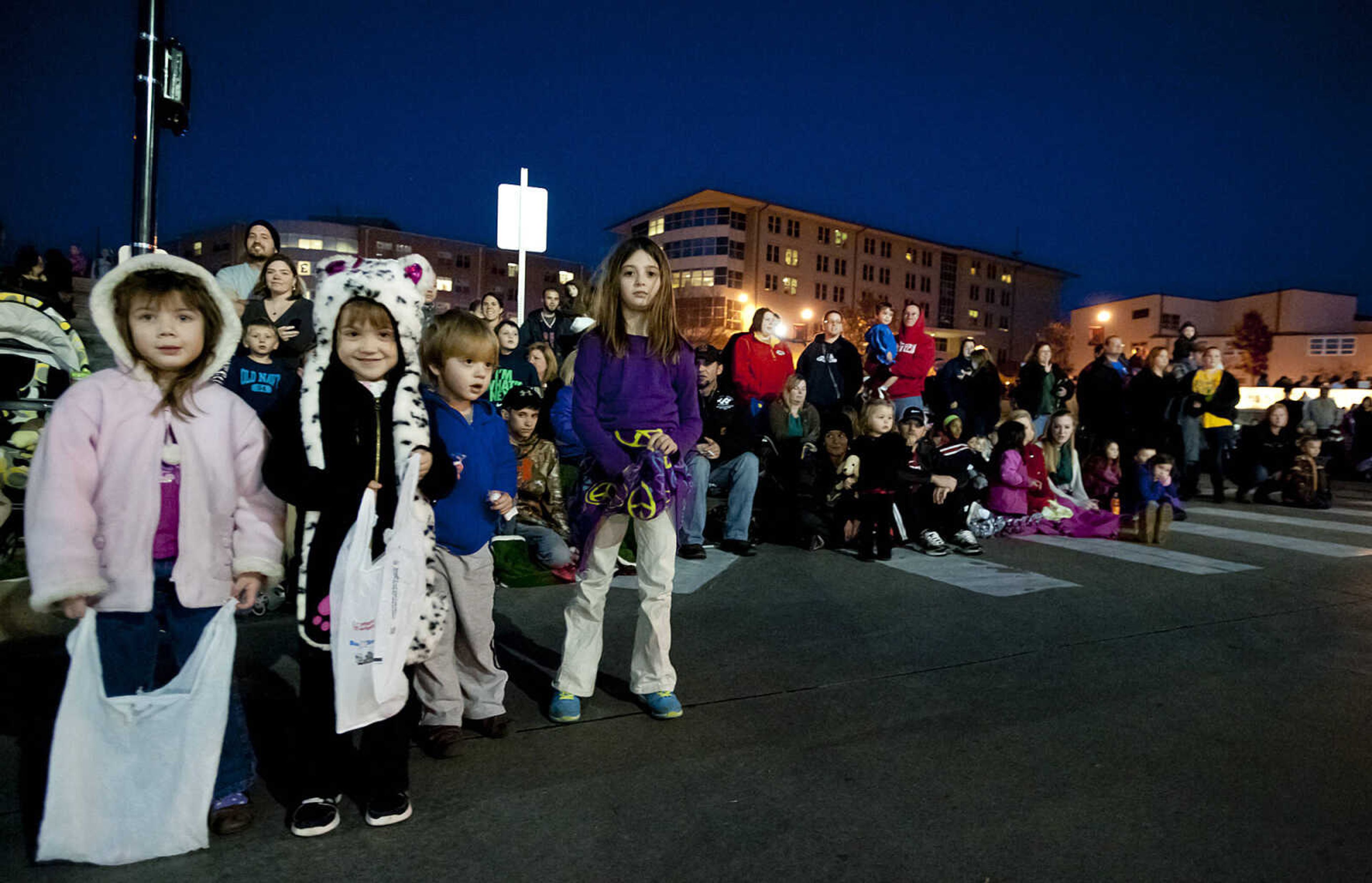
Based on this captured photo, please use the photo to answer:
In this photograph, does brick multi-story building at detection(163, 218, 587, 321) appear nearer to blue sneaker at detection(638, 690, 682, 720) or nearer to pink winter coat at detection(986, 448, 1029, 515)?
pink winter coat at detection(986, 448, 1029, 515)

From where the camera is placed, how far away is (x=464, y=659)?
10.9 feet

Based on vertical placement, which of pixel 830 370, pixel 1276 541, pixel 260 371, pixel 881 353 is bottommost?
pixel 1276 541

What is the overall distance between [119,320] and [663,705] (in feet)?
7.96

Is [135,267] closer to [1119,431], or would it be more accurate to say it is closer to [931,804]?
[931,804]

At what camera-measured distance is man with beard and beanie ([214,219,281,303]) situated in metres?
6.26

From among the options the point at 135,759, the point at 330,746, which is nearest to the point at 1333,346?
the point at 330,746

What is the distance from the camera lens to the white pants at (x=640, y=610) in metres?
3.44

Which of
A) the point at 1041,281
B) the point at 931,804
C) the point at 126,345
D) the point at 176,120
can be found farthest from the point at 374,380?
the point at 1041,281

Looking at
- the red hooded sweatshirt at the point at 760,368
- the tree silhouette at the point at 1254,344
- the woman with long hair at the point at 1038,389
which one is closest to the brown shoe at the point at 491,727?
the red hooded sweatshirt at the point at 760,368

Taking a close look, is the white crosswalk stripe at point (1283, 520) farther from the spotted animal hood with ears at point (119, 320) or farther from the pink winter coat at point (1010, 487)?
the spotted animal hood with ears at point (119, 320)

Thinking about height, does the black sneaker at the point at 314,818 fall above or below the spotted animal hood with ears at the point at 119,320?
below

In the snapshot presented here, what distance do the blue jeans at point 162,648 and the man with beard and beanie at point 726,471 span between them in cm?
411

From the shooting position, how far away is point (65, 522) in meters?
2.20

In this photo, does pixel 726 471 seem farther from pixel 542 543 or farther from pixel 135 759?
pixel 135 759
